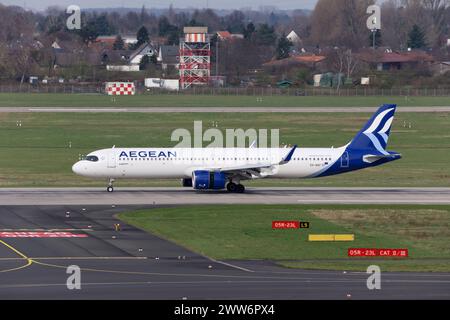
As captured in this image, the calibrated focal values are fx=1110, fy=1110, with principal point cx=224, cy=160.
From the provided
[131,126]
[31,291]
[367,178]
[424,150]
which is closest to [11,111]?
[131,126]

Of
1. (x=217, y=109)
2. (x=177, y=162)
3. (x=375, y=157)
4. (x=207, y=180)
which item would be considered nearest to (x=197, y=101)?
(x=217, y=109)

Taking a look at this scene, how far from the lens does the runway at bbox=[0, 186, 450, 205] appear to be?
234ft

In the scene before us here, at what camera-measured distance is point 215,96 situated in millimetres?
197000

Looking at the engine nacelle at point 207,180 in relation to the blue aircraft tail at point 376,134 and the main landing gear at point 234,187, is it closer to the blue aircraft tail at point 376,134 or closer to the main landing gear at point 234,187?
the main landing gear at point 234,187

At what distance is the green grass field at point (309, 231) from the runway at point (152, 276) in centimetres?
184

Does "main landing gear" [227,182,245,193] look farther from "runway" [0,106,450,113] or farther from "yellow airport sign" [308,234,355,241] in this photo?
"runway" [0,106,450,113]

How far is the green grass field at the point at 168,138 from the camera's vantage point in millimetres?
87250

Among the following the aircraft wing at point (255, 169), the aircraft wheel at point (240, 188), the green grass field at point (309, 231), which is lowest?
the green grass field at point (309, 231)

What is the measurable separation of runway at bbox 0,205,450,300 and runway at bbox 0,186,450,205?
42.1ft

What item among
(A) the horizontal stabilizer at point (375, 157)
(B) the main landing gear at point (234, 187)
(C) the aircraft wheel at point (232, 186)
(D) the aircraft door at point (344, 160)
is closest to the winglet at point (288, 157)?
(B) the main landing gear at point (234, 187)

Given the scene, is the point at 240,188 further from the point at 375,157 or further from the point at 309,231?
the point at 309,231

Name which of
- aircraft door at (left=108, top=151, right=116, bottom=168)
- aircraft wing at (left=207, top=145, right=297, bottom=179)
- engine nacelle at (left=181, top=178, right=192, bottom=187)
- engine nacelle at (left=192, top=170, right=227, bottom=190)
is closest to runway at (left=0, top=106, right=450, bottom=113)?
engine nacelle at (left=181, top=178, right=192, bottom=187)
